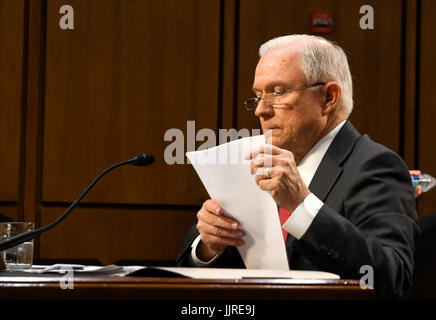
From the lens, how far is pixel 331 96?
92.9 inches

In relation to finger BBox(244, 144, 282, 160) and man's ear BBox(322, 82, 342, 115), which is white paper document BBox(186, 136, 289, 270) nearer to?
finger BBox(244, 144, 282, 160)

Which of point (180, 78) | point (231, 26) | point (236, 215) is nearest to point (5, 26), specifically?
point (180, 78)

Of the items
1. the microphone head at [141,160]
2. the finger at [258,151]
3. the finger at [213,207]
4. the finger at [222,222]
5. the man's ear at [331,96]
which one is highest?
the man's ear at [331,96]

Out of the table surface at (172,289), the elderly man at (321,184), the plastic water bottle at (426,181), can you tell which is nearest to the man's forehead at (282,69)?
the elderly man at (321,184)

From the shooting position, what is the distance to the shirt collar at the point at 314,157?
2252mm

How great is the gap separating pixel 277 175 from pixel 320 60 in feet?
2.29

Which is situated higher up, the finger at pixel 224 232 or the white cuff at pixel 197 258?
the finger at pixel 224 232

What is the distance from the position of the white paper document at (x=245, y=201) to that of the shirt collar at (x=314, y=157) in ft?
1.32

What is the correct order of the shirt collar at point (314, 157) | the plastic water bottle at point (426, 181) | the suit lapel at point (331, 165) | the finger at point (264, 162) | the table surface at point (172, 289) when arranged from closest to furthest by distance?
the table surface at point (172, 289), the finger at point (264, 162), the suit lapel at point (331, 165), the shirt collar at point (314, 157), the plastic water bottle at point (426, 181)

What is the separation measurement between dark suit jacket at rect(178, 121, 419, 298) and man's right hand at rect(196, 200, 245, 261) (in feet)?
0.58

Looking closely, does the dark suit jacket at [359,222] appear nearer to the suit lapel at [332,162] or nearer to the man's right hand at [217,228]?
the suit lapel at [332,162]

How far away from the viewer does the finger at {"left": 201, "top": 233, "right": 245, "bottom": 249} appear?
1923 millimetres
